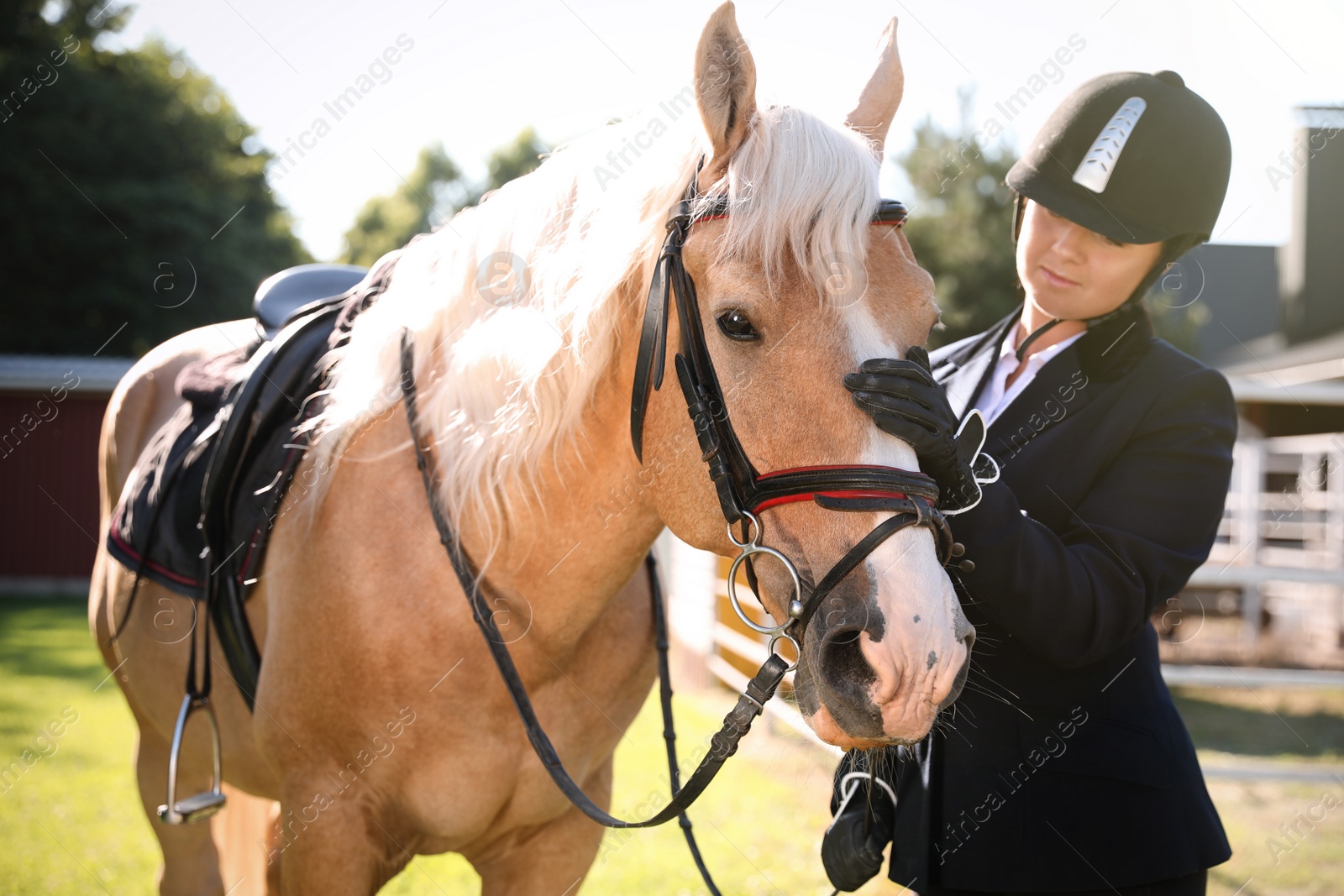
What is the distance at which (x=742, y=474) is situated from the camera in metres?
1.45

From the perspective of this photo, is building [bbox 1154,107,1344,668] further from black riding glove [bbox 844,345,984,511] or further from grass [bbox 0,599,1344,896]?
black riding glove [bbox 844,345,984,511]

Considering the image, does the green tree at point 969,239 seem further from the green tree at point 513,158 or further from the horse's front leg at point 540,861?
the green tree at point 513,158

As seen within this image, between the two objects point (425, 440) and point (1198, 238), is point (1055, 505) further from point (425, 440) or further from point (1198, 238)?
point (425, 440)

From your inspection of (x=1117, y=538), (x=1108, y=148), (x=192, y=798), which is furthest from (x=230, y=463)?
(x=1108, y=148)

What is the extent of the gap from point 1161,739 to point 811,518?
3.12 ft

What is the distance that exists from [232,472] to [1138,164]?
7.46 feet

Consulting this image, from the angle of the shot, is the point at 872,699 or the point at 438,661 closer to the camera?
the point at 872,699

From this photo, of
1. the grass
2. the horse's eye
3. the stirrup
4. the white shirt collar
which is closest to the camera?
the horse's eye

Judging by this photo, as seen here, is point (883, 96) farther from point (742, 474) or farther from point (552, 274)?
point (742, 474)

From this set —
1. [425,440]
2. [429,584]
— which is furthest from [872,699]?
[425,440]

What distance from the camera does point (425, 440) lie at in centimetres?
193

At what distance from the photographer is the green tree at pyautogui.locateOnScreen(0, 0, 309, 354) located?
1964 centimetres

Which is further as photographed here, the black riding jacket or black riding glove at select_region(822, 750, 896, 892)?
black riding glove at select_region(822, 750, 896, 892)

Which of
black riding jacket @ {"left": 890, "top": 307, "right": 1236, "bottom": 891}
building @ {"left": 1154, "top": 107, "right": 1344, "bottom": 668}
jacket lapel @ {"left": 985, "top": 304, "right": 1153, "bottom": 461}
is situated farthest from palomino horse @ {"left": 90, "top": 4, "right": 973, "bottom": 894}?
building @ {"left": 1154, "top": 107, "right": 1344, "bottom": 668}
